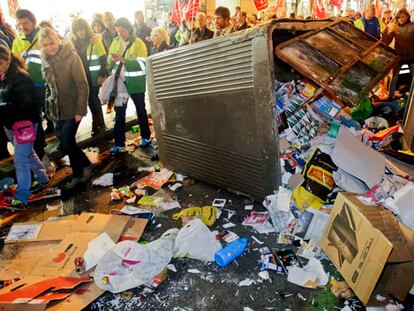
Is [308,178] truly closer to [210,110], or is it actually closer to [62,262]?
[210,110]

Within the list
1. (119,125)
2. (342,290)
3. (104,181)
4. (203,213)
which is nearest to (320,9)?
(119,125)

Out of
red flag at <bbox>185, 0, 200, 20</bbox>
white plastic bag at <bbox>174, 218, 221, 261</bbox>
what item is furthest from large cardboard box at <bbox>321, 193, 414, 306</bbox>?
red flag at <bbox>185, 0, 200, 20</bbox>

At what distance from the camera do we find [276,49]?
9.77 feet

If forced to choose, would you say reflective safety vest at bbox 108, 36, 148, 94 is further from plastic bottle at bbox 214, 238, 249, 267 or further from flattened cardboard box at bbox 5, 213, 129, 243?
plastic bottle at bbox 214, 238, 249, 267

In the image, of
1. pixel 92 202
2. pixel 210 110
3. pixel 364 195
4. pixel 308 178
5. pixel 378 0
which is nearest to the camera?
pixel 364 195

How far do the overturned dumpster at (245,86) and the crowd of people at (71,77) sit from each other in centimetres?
97

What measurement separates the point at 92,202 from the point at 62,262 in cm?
121

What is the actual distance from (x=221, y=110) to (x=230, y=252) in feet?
4.62

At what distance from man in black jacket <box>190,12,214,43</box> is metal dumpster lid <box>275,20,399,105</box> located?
114 inches

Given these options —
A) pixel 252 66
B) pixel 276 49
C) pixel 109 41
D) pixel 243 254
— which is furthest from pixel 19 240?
pixel 109 41

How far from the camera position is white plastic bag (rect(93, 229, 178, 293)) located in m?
2.25

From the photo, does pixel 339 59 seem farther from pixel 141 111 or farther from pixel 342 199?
pixel 141 111

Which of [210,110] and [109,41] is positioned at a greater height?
[109,41]

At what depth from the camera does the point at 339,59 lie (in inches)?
122
